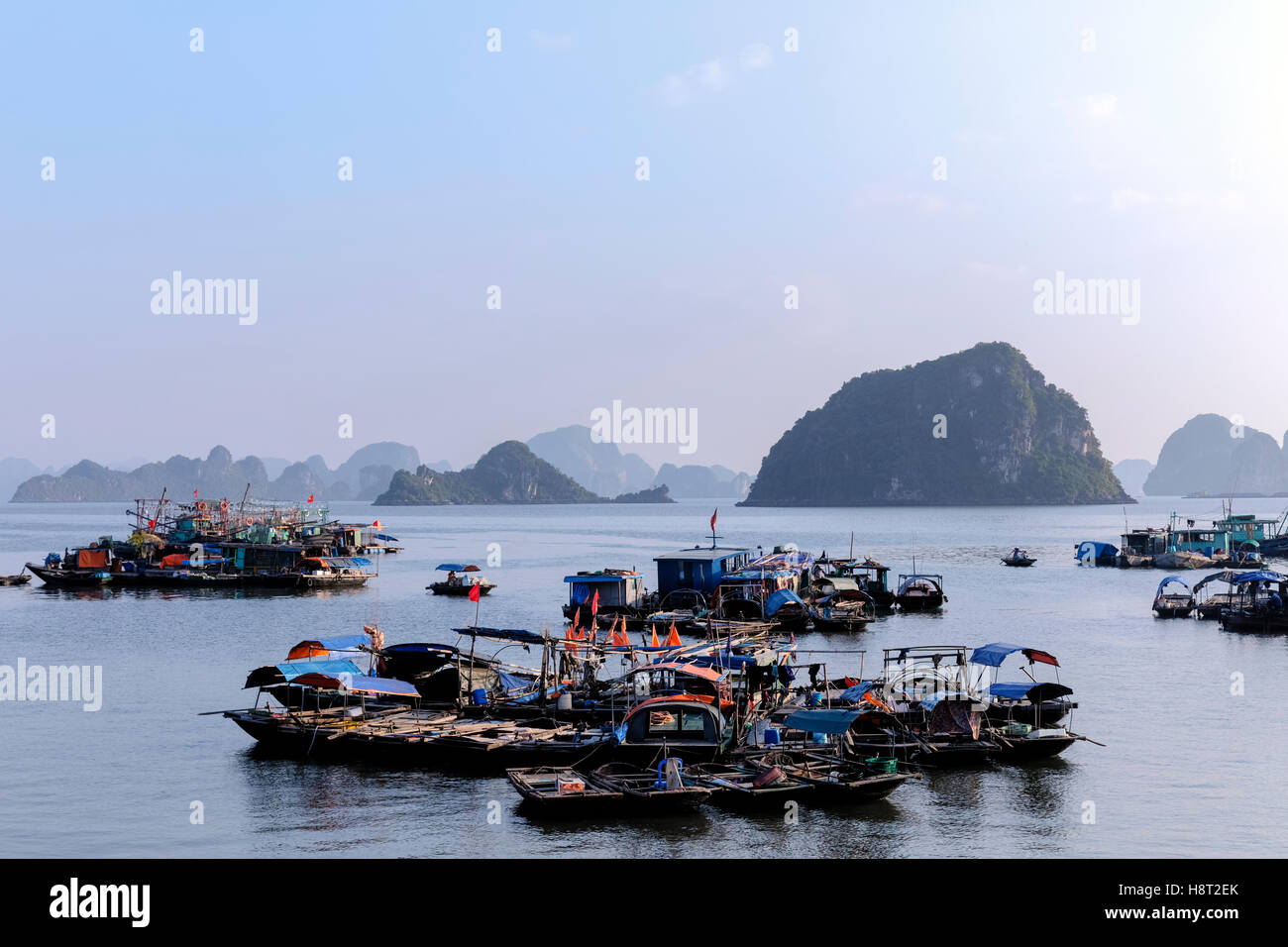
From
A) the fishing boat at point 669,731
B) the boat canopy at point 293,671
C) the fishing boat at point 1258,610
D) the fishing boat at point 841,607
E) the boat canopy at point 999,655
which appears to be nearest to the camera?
the fishing boat at point 669,731

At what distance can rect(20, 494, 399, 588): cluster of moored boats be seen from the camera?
8638 cm

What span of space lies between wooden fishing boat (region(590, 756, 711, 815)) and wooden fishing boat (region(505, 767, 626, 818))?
0.70 feet

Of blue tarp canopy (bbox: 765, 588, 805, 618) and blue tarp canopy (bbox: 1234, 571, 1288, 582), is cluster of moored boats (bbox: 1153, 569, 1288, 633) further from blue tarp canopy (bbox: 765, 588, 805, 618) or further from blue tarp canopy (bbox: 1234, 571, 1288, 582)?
blue tarp canopy (bbox: 765, 588, 805, 618)

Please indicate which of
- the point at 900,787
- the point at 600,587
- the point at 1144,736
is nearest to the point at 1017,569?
the point at 600,587

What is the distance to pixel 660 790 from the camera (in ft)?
82.3

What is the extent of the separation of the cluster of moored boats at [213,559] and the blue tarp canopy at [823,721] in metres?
64.8

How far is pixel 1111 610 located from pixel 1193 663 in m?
23.2

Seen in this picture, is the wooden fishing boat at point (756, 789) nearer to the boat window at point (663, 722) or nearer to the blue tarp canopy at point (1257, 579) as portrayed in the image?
the boat window at point (663, 722)

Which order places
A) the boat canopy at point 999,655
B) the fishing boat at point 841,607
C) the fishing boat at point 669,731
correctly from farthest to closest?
the fishing boat at point 841,607 → the boat canopy at point 999,655 → the fishing boat at point 669,731

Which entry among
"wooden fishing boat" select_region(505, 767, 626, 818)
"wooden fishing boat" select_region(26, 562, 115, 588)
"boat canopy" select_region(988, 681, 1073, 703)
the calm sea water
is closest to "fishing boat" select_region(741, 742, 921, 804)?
the calm sea water

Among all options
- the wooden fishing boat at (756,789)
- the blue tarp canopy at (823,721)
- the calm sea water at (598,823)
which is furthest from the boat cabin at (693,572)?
the wooden fishing boat at (756,789)

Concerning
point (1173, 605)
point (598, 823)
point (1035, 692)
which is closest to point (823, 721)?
point (598, 823)

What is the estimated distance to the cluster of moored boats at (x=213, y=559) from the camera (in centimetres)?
8638
